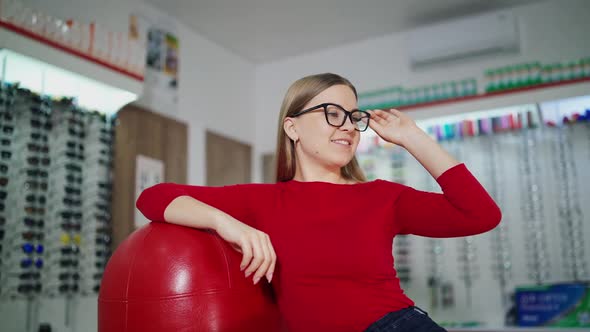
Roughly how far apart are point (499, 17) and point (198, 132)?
3027 mm

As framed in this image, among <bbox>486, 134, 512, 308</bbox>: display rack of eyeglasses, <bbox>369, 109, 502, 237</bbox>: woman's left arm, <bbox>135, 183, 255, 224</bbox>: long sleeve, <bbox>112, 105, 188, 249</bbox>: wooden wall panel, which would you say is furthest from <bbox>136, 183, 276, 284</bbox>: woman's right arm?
<bbox>486, 134, 512, 308</bbox>: display rack of eyeglasses

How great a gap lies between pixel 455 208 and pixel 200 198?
2.60 feet

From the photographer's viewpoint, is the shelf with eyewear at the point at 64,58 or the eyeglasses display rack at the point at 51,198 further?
the eyeglasses display rack at the point at 51,198

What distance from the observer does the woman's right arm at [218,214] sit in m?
1.43

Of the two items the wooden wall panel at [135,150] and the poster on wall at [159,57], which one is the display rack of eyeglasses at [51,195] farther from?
the poster on wall at [159,57]

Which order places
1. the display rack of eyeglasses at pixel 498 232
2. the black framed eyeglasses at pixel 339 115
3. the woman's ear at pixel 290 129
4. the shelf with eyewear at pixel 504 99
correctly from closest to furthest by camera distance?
the black framed eyeglasses at pixel 339 115, the woman's ear at pixel 290 129, the shelf with eyewear at pixel 504 99, the display rack of eyeglasses at pixel 498 232

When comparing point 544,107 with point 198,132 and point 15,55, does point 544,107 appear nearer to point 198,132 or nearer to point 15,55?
point 198,132

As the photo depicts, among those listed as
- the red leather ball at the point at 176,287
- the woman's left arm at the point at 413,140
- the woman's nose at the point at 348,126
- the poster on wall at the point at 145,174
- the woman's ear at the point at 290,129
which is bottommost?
the red leather ball at the point at 176,287

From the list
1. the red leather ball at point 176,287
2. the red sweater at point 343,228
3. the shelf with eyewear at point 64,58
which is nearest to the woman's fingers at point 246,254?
the red leather ball at point 176,287

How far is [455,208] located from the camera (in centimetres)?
154

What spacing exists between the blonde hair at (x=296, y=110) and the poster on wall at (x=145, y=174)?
8.69 ft

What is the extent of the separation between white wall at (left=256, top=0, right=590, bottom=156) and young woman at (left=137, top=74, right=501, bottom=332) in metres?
3.65

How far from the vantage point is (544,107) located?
4.56 metres

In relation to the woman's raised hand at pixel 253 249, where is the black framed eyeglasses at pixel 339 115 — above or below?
above
